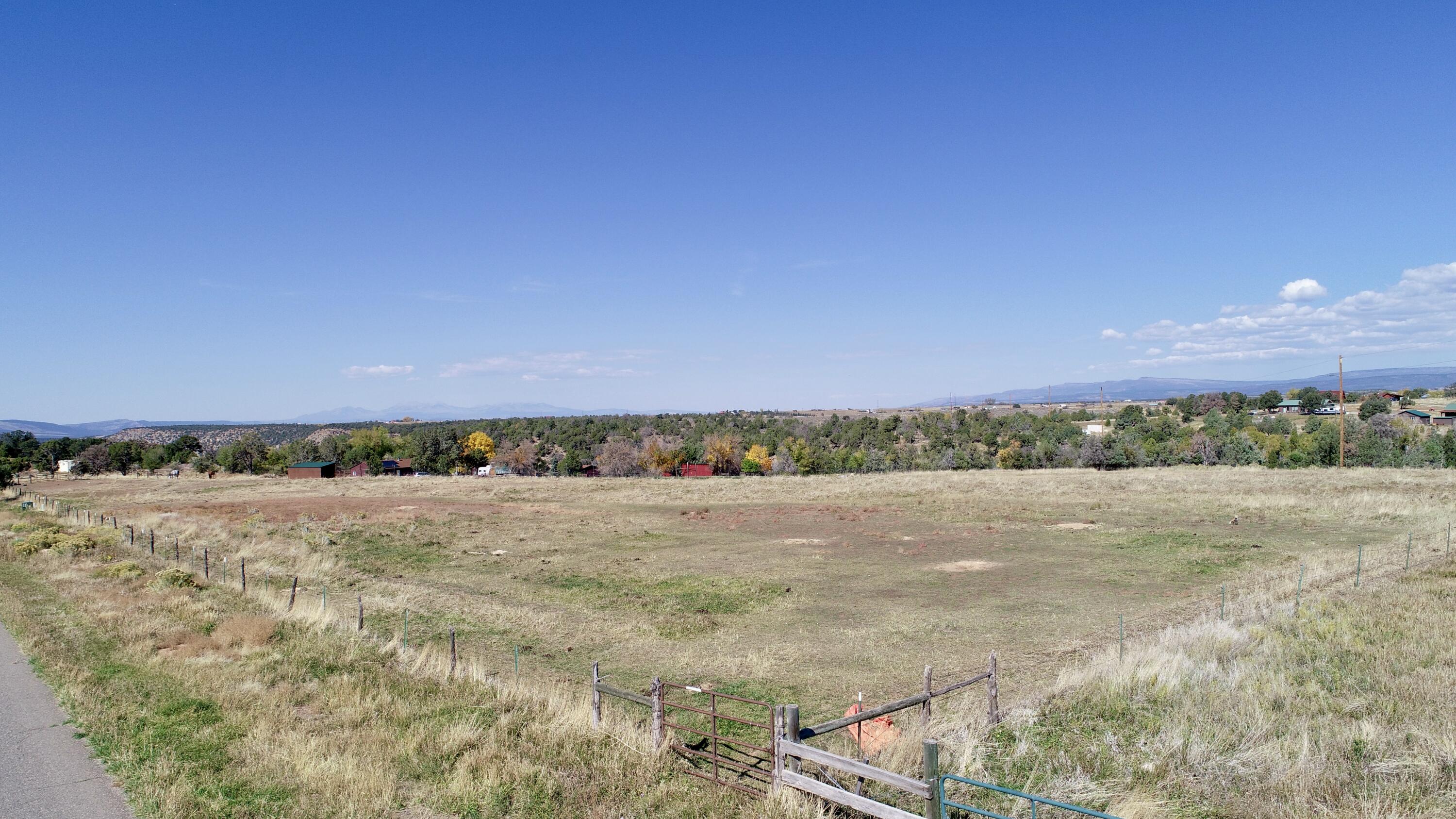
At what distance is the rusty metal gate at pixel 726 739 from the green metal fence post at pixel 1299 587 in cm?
1437

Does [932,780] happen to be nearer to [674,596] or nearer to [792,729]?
[792,729]

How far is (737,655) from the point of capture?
18.3m

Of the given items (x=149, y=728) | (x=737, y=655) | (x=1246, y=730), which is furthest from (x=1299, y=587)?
(x=149, y=728)

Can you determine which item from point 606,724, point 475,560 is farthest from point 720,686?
point 475,560

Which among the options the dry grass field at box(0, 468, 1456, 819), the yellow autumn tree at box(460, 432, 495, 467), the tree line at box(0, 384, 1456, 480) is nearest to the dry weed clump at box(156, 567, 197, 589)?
the dry grass field at box(0, 468, 1456, 819)

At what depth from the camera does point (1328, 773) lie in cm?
893

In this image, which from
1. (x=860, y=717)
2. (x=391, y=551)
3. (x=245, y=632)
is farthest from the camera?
(x=391, y=551)

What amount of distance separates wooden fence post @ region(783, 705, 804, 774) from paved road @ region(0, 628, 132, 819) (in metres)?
7.72

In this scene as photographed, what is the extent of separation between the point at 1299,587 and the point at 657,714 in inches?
811

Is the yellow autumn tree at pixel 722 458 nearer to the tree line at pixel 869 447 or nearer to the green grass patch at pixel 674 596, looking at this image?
the tree line at pixel 869 447

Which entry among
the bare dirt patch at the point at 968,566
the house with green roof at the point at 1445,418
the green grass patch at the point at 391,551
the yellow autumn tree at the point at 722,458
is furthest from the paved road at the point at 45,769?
the house with green roof at the point at 1445,418

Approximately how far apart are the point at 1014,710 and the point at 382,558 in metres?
30.9

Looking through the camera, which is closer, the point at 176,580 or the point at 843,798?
the point at 843,798

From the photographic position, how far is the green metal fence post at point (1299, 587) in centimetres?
1860
